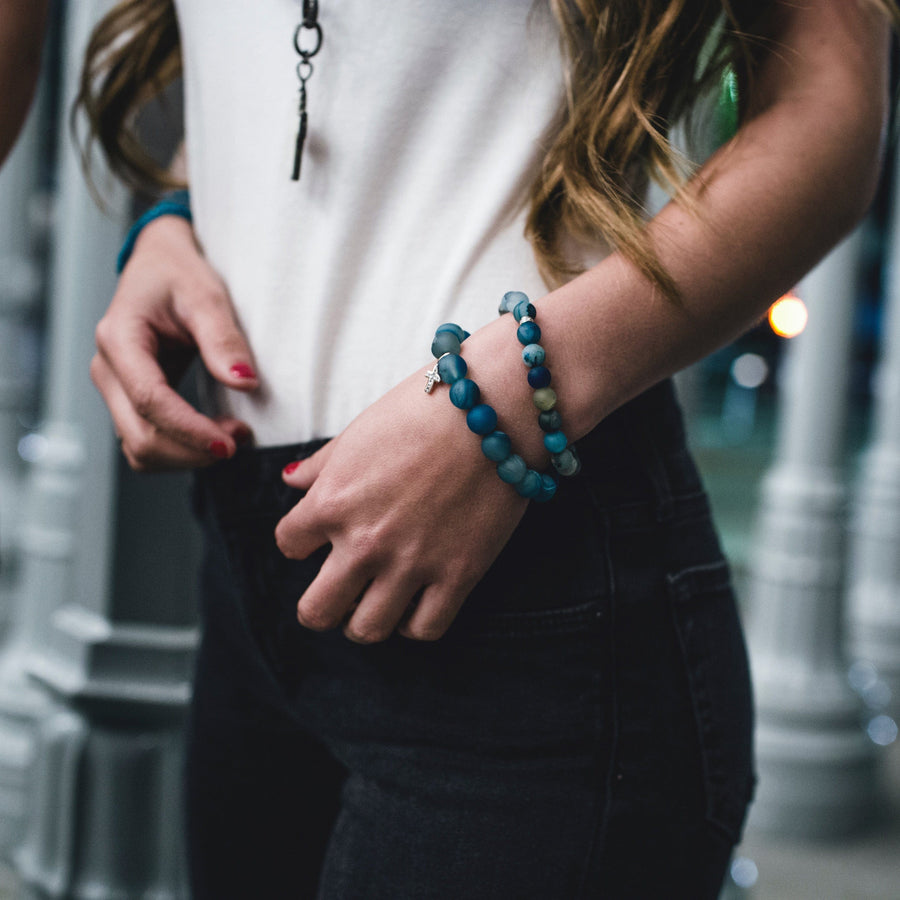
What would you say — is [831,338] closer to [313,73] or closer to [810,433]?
[810,433]

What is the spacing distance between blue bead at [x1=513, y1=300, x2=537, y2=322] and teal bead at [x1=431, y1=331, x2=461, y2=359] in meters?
0.04

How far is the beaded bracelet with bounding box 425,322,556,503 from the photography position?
55 cm

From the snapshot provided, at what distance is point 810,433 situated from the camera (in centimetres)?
269

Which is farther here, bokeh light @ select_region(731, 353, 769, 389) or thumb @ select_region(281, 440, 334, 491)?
bokeh light @ select_region(731, 353, 769, 389)

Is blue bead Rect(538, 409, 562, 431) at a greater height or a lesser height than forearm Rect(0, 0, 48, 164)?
lesser

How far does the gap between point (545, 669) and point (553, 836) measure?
100 millimetres

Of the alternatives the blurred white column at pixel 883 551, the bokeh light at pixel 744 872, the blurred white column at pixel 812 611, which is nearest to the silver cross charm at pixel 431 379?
the bokeh light at pixel 744 872

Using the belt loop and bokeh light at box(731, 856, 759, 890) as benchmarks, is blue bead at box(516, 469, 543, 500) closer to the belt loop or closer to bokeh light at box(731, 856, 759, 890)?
the belt loop

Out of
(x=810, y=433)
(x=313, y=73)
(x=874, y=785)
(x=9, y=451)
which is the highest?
(x=313, y=73)

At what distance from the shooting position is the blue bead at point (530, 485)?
1.84 ft

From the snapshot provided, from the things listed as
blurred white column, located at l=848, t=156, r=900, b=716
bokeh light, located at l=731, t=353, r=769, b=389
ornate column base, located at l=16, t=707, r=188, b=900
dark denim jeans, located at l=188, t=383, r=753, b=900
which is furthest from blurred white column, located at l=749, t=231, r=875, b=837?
bokeh light, located at l=731, t=353, r=769, b=389

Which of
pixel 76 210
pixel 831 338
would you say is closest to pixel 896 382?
pixel 831 338

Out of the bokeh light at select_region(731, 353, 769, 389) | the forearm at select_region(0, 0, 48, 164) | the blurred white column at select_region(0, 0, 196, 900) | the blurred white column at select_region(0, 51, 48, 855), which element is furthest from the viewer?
the bokeh light at select_region(731, 353, 769, 389)

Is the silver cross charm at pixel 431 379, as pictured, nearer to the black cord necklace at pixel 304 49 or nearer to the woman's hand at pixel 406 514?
the woman's hand at pixel 406 514
